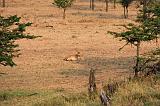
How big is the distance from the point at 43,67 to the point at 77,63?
2.70 metres


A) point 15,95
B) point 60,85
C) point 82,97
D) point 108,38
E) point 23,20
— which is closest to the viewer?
point 82,97

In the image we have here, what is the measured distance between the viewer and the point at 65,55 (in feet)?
100

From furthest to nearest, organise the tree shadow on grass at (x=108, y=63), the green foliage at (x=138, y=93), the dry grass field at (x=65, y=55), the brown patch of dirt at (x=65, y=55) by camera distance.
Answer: the tree shadow on grass at (x=108, y=63) → the brown patch of dirt at (x=65, y=55) → the dry grass field at (x=65, y=55) → the green foliage at (x=138, y=93)

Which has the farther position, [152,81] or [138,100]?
[152,81]

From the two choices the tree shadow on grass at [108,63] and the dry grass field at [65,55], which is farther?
the tree shadow on grass at [108,63]

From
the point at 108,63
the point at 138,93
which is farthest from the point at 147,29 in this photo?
the point at 108,63

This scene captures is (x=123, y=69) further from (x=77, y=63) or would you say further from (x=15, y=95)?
(x=15, y=95)

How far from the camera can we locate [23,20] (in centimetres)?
5553

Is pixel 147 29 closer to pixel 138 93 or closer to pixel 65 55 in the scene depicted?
pixel 138 93

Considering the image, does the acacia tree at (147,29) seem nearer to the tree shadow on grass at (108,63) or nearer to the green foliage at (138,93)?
the green foliage at (138,93)

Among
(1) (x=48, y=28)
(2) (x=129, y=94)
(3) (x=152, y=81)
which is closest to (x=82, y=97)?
(2) (x=129, y=94)

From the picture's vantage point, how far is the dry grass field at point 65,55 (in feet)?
70.3

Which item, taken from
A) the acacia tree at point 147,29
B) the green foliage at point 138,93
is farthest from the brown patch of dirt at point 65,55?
the green foliage at point 138,93

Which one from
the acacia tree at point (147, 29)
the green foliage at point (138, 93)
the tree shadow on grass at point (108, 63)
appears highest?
the acacia tree at point (147, 29)
